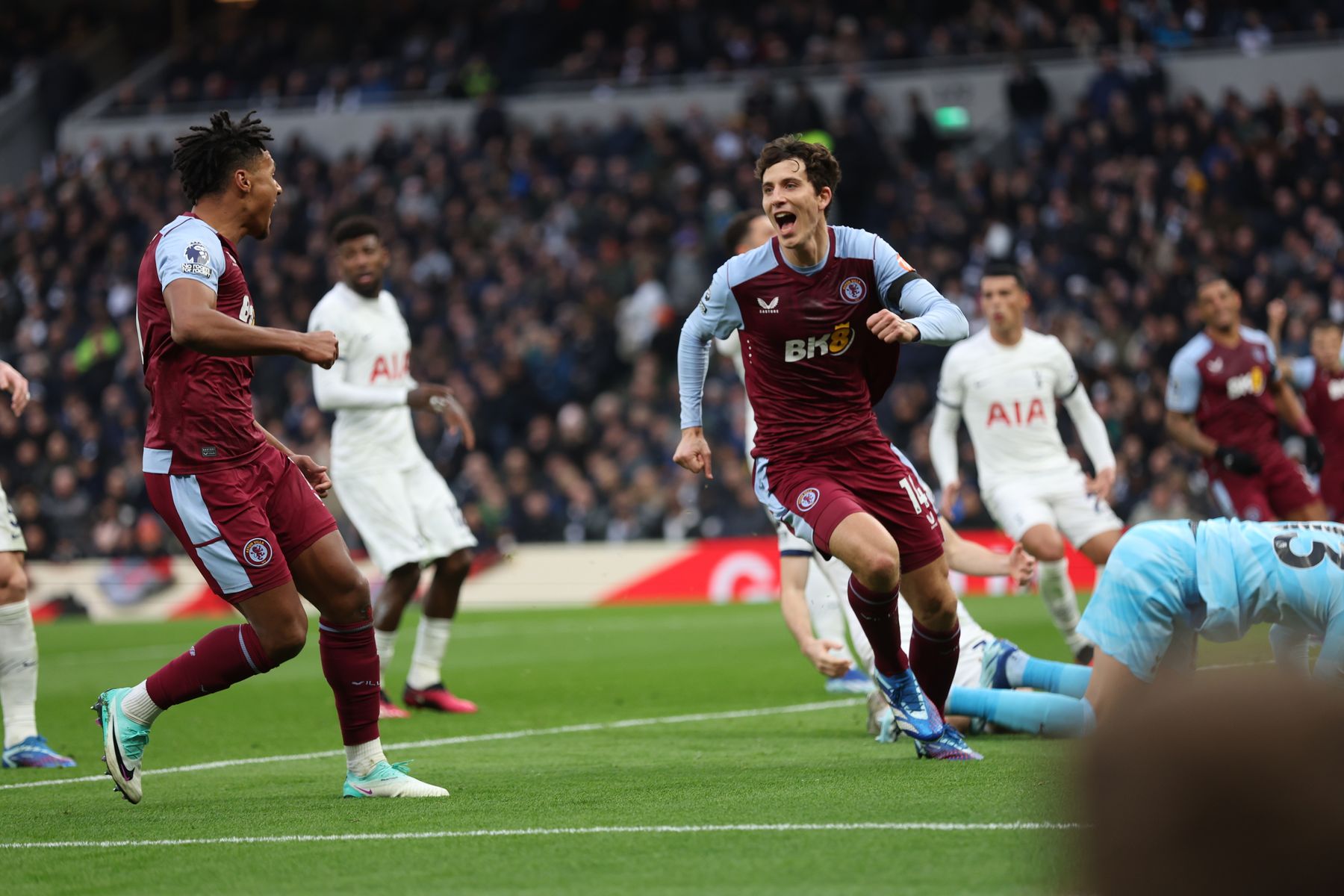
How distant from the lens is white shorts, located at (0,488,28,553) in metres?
8.00

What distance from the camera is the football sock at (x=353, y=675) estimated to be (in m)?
6.34

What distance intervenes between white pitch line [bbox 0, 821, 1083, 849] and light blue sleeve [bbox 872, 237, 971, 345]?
6.61 feet

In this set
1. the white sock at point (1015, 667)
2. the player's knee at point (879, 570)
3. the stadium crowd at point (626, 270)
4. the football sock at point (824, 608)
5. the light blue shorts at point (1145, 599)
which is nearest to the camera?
the light blue shorts at point (1145, 599)

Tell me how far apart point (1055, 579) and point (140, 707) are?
6.36 metres

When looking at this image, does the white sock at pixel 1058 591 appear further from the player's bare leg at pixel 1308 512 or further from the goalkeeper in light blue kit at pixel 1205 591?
the goalkeeper in light blue kit at pixel 1205 591

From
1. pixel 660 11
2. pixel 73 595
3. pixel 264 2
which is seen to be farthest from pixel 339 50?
pixel 73 595

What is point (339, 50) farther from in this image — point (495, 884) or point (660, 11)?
point (495, 884)

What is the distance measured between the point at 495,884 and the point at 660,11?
26747 mm

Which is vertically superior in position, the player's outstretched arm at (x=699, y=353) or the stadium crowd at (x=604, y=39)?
the stadium crowd at (x=604, y=39)

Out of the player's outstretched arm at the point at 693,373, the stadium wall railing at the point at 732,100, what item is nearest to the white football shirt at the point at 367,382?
the player's outstretched arm at the point at 693,373

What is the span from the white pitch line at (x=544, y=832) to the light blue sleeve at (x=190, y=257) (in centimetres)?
198

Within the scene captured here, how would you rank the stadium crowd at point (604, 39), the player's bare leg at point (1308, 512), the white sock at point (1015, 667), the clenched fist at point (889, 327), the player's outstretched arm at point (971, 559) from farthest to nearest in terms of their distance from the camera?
the stadium crowd at point (604, 39)
the player's bare leg at point (1308, 512)
the player's outstretched arm at point (971, 559)
the white sock at point (1015, 667)
the clenched fist at point (889, 327)

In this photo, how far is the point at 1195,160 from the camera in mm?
21844

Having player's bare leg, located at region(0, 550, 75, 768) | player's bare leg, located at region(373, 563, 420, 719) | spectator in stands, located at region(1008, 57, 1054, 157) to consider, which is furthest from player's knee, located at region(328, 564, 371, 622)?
spectator in stands, located at region(1008, 57, 1054, 157)
